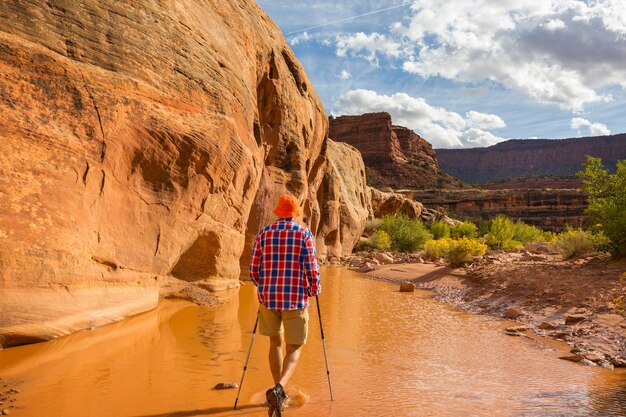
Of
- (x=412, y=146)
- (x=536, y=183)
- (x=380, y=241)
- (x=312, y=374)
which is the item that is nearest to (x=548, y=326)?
(x=312, y=374)

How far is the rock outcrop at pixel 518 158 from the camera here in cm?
14112

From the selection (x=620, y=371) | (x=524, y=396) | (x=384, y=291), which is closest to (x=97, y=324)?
(x=524, y=396)

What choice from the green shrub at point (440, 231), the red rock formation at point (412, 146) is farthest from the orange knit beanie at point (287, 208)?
the red rock formation at point (412, 146)

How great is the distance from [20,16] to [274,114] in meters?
8.43

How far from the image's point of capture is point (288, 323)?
3.99 meters

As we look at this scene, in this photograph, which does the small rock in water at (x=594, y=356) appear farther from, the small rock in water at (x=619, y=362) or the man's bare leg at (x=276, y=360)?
the man's bare leg at (x=276, y=360)

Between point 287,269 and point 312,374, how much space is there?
159 cm

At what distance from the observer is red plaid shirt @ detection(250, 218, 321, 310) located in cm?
400

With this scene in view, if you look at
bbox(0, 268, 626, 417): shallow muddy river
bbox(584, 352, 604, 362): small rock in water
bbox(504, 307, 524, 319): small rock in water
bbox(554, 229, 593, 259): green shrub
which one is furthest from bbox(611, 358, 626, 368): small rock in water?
bbox(554, 229, 593, 259): green shrub

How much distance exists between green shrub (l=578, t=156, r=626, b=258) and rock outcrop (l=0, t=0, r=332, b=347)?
939 centimetres

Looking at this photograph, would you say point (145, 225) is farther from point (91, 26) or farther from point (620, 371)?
point (620, 371)

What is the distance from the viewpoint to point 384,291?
13453 mm

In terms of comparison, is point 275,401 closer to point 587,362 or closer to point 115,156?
point 587,362

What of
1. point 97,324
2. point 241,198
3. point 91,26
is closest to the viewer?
point 97,324
